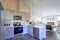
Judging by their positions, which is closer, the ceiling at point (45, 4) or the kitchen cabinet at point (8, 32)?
the kitchen cabinet at point (8, 32)

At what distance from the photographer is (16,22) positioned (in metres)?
7.08

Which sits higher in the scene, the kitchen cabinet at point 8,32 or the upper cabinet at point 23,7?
the upper cabinet at point 23,7

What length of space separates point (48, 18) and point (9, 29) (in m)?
6.95

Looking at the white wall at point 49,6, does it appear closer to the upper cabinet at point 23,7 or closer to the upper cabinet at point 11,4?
the upper cabinet at point 23,7

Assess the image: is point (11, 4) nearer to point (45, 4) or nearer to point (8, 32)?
point (8, 32)

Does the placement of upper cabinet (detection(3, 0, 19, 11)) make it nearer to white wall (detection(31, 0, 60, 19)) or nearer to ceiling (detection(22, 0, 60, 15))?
ceiling (detection(22, 0, 60, 15))

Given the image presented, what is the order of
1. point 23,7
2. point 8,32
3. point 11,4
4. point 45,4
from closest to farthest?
point 8,32, point 45,4, point 11,4, point 23,7

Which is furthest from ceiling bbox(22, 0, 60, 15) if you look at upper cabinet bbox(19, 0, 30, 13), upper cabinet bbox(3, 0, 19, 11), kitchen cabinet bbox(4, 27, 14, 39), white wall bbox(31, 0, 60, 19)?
kitchen cabinet bbox(4, 27, 14, 39)

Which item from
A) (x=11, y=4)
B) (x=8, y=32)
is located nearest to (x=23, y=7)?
(x=11, y=4)

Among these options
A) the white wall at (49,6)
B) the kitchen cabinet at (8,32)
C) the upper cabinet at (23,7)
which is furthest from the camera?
the upper cabinet at (23,7)

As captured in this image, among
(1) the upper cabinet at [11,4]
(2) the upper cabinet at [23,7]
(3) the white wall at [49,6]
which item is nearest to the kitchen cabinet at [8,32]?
(1) the upper cabinet at [11,4]

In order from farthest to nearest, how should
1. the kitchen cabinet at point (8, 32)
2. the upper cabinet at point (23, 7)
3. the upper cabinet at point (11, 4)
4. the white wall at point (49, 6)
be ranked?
the upper cabinet at point (23, 7) → the upper cabinet at point (11, 4) → the white wall at point (49, 6) → the kitchen cabinet at point (8, 32)

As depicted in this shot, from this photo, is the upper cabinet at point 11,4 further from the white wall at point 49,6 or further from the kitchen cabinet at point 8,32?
the white wall at point 49,6

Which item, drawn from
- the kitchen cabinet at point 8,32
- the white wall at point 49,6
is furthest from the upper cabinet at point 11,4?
the white wall at point 49,6
